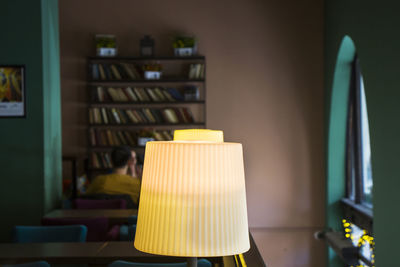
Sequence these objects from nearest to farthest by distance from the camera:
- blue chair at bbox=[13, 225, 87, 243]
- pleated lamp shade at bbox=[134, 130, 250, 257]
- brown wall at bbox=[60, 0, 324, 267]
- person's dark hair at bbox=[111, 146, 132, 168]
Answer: pleated lamp shade at bbox=[134, 130, 250, 257] < blue chair at bbox=[13, 225, 87, 243] < person's dark hair at bbox=[111, 146, 132, 168] < brown wall at bbox=[60, 0, 324, 267]

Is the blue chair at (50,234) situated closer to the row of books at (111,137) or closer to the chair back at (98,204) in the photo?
the chair back at (98,204)

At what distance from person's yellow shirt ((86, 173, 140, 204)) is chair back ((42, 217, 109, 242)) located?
4.72ft

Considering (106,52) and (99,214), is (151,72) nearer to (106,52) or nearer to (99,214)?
(106,52)

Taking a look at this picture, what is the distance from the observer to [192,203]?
1320 millimetres

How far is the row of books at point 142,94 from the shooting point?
7.26 metres

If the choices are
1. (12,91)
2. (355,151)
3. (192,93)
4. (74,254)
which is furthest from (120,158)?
(355,151)

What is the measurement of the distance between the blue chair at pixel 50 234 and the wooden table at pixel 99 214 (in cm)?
74

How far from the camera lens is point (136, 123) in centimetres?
723

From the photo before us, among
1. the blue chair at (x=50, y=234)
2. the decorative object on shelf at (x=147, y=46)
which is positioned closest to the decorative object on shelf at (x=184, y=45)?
the decorative object on shelf at (x=147, y=46)

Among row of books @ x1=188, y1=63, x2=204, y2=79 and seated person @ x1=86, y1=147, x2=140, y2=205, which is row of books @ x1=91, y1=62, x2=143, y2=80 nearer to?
row of books @ x1=188, y1=63, x2=204, y2=79

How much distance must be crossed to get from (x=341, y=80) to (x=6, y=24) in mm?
4215

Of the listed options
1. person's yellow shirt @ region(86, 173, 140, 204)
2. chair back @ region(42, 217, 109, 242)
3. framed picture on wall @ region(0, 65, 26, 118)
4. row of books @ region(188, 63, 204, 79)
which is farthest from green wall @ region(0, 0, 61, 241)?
row of books @ region(188, 63, 204, 79)

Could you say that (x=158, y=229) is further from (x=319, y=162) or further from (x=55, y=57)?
(x=319, y=162)

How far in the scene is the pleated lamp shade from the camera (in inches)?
51.6
